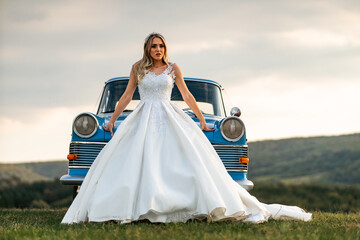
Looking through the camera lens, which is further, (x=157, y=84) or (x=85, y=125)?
(x=85, y=125)

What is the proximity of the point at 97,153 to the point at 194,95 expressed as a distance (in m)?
1.99

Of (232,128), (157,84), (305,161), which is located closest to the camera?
(157,84)

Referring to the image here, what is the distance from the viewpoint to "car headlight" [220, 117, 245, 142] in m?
6.45

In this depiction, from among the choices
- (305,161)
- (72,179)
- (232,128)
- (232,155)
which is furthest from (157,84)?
(305,161)

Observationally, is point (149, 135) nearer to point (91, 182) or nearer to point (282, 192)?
point (91, 182)

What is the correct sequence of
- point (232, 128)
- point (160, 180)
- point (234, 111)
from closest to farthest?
point (160, 180), point (232, 128), point (234, 111)

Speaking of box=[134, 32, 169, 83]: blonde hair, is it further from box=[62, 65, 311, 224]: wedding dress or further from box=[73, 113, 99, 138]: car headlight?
box=[73, 113, 99, 138]: car headlight

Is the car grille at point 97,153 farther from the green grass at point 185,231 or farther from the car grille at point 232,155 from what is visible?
the green grass at point 185,231

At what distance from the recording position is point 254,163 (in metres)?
57.8

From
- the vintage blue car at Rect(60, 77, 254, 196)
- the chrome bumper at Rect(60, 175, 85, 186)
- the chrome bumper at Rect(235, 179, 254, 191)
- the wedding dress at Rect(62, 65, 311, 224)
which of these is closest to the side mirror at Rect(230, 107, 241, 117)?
the vintage blue car at Rect(60, 77, 254, 196)

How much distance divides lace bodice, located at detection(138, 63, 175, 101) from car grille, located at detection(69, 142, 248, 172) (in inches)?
51.5

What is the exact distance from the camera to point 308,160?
54.8 meters

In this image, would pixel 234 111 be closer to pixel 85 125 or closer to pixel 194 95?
pixel 194 95

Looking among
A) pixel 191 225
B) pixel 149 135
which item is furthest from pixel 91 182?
pixel 191 225
